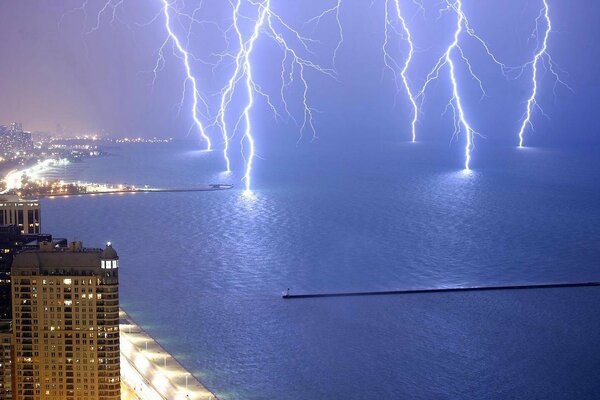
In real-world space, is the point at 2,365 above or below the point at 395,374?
above

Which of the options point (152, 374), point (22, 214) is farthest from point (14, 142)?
point (152, 374)

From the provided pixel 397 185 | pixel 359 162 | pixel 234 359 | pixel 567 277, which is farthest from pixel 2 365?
pixel 359 162

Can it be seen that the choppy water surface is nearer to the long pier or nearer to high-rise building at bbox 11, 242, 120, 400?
the long pier

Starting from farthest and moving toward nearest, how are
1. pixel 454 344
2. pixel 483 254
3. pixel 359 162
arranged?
pixel 359 162 → pixel 483 254 → pixel 454 344

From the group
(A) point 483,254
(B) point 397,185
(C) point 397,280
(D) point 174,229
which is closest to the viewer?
(C) point 397,280

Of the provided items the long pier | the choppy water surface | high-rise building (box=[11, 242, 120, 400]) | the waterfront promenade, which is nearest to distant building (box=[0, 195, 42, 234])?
the choppy water surface

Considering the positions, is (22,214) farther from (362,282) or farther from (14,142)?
(14,142)

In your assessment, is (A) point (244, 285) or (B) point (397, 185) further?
(B) point (397, 185)

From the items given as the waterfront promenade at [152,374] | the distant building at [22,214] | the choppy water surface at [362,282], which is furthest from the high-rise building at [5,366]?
the distant building at [22,214]

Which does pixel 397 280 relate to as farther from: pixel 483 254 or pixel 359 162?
pixel 359 162
